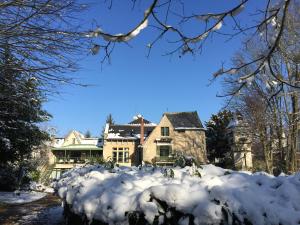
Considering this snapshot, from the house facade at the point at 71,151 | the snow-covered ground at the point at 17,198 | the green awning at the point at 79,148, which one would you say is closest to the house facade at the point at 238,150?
the house facade at the point at 71,151

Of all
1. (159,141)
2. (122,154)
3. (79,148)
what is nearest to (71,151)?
(79,148)

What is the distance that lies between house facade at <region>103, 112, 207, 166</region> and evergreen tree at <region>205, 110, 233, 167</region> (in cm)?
229

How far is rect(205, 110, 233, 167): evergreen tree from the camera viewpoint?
41.1 metres

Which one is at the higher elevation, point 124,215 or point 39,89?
point 39,89

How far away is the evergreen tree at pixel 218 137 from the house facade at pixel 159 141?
2.29m

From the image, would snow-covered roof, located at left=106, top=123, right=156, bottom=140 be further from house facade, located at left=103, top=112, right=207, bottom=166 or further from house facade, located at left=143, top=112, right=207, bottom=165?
house facade, located at left=143, top=112, right=207, bottom=165

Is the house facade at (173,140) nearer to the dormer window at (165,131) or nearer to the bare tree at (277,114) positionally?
the dormer window at (165,131)

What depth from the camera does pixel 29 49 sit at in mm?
6086

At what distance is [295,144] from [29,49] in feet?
57.3

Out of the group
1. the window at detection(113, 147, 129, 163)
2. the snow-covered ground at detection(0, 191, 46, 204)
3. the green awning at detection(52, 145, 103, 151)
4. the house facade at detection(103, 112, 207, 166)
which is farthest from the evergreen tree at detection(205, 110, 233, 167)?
the snow-covered ground at detection(0, 191, 46, 204)

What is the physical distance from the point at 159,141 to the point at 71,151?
12377 mm

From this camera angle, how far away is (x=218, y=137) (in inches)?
1640

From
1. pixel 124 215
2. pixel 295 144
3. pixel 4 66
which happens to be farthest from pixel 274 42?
pixel 295 144

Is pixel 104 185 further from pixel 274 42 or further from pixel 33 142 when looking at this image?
pixel 33 142
